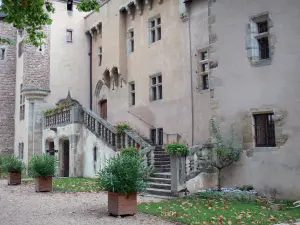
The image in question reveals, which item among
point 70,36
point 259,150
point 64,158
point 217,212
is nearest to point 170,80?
point 259,150

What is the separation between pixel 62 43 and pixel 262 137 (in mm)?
15675

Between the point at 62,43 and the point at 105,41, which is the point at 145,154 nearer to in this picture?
the point at 105,41

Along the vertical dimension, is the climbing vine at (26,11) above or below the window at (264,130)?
above

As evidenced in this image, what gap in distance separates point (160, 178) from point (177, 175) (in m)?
1.55

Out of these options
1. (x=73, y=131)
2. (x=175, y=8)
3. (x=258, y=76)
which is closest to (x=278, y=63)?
(x=258, y=76)

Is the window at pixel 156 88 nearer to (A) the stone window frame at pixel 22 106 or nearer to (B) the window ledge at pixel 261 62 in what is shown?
(B) the window ledge at pixel 261 62

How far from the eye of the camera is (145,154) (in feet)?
43.0

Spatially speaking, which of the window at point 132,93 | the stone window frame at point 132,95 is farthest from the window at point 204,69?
the window at point 132,93

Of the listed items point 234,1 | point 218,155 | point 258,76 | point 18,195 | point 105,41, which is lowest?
point 18,195

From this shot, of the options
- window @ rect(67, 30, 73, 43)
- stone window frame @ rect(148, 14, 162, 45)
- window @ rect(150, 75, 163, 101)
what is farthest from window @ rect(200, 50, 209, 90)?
window @ rect(67, 30, 73, 43)

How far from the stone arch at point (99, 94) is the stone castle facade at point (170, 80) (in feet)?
0.21

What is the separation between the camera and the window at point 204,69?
1457 cm

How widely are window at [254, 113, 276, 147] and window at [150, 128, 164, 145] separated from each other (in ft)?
20.0

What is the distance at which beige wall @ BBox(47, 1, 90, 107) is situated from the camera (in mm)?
22344
